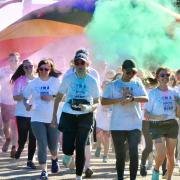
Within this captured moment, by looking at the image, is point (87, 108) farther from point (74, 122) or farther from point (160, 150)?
point (160, 150)

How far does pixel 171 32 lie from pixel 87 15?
85.5 inches

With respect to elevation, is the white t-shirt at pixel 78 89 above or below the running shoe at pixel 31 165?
above

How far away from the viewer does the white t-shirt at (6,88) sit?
12.2m

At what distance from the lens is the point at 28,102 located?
970 centimetres

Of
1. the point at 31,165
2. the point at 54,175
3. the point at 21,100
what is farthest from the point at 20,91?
the point at 54,175

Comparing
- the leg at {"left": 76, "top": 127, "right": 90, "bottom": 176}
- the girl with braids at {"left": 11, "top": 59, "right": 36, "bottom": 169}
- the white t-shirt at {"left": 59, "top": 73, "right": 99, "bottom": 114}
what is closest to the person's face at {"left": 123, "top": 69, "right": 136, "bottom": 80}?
the white t-shirt at {"left": 59, "top": 73, "right": 99, "bottom": 114}

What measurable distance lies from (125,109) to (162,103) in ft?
2.16

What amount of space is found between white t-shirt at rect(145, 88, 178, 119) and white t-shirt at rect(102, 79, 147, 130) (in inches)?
15.2

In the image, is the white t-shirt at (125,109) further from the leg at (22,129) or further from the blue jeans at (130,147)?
the leg at (22,129)

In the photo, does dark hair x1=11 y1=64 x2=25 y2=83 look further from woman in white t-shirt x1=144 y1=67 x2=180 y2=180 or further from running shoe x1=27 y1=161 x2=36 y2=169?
woman in white t-shirt x1=144 y1=67 x2=180 y2=180

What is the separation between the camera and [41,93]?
30.6ft

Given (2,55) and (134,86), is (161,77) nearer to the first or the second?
(134,86)

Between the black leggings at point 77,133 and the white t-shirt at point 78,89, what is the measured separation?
0.11 meters

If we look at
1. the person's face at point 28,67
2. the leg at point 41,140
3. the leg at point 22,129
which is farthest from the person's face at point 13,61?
the leg at point 41,140
